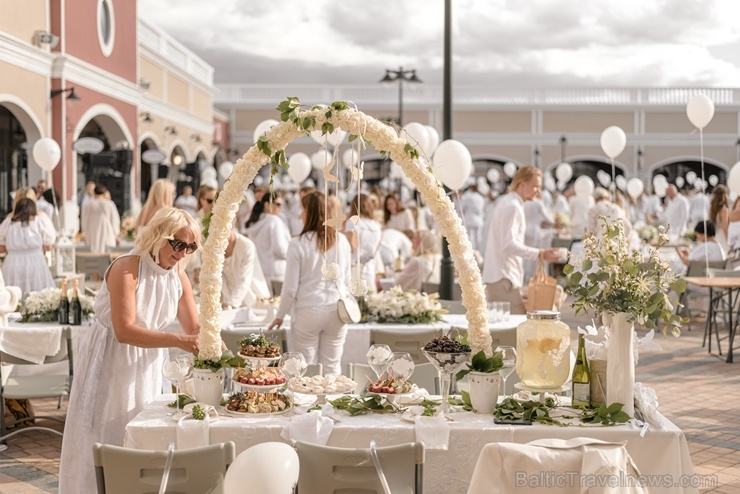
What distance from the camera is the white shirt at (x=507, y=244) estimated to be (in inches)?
293

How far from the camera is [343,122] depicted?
4.00 metres

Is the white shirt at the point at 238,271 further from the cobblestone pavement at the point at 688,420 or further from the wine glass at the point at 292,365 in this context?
the wine glass at the point at 292,365

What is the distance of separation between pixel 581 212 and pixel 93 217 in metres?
9.49

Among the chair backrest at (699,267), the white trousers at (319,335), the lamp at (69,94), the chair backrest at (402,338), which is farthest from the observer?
the lamp at (69,94)

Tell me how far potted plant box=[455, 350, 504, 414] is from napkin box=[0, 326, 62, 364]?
126 inches

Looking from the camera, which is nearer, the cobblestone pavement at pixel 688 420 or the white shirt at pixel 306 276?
the cobblestone pavement at pixel 688 420

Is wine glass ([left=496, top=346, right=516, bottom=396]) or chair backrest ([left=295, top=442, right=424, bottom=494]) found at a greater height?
wine glass ([left=496, top=346, right=516, bottom=396])

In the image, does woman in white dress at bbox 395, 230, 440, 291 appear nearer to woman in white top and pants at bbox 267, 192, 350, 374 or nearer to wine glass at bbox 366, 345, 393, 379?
woman in white top and pants at bbox 267, 192, 350, 374

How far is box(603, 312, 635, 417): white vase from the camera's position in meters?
3.79

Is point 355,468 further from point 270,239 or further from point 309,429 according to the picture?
point 270,239

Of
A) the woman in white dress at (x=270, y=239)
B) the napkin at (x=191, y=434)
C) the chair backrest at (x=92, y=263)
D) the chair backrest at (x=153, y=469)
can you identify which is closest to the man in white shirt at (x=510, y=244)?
the woman in white dress at (x=270, y=239)

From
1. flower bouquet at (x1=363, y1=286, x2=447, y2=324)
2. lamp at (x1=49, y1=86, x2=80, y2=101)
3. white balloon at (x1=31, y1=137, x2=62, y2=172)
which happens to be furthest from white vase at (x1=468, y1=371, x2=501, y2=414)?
lamp at (x1=49, y1=86, x2=80, y2=101)

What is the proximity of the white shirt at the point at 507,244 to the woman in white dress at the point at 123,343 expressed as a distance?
3.84 m

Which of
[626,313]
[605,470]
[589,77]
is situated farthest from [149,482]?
[589,77]
